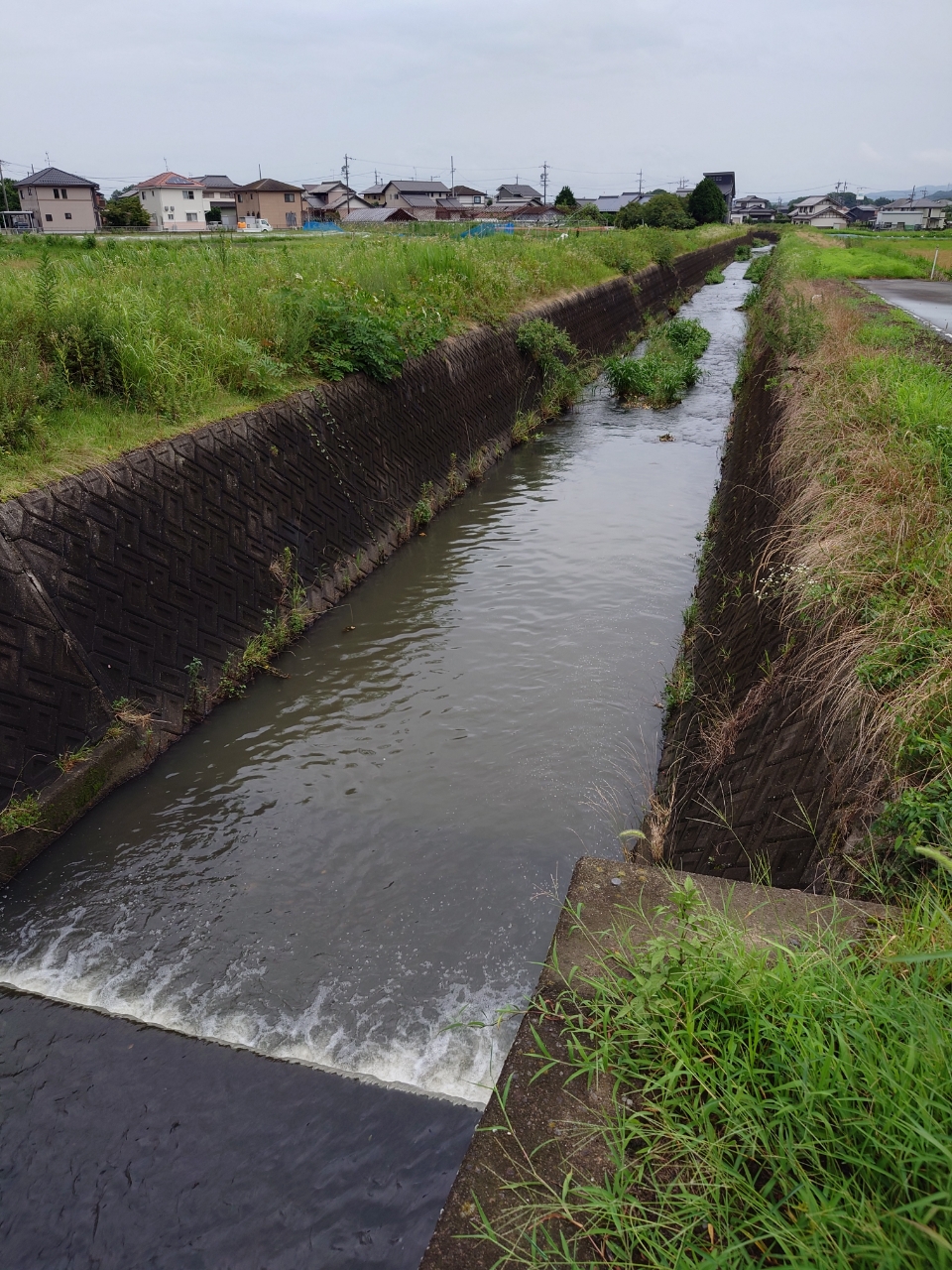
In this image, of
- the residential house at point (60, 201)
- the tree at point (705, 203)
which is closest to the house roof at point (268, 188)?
the residential house at point (60, 201)

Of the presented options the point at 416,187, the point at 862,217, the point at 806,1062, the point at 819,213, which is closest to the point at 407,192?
the point at 416,187

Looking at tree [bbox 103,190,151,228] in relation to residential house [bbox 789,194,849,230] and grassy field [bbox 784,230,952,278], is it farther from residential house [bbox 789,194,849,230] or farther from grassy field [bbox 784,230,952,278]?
residential house [bbox 789,194,849,230]

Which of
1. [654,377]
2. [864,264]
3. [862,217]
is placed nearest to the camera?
[654,377]

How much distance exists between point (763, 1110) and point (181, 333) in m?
7.53

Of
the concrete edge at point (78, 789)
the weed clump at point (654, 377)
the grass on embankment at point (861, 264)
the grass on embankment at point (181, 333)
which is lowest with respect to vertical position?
the concrete edge at point (78, 789)

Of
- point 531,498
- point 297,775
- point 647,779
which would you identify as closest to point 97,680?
point 297,775

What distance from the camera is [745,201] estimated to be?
11931 centimetres

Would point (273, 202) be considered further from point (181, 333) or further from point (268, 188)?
point (181, 333)

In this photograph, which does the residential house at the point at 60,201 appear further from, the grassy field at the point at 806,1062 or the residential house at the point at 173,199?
the grassy field at the point at 806,1062

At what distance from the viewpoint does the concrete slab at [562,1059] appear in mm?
1928

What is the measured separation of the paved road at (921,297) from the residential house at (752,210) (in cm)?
9484

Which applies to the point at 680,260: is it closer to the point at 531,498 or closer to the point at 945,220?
the point at 531,498

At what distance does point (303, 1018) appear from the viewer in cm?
372

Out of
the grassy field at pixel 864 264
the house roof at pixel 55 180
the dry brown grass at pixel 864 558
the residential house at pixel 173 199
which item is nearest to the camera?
the dry brown grass at pixel 864 558
